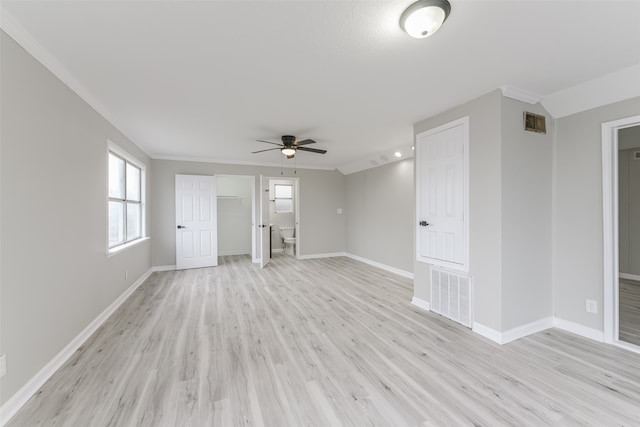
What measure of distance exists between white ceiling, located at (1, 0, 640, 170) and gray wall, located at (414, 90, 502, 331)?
209 mm

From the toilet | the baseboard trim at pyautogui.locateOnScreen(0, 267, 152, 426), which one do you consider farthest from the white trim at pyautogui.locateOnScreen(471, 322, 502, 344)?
the toilet

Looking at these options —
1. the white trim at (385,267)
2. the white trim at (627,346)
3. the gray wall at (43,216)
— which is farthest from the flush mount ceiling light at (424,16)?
the white trim at (385,267)

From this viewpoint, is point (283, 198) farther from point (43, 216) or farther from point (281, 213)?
point (43, 216)

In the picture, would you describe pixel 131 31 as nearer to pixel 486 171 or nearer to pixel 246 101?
pixel 246 101

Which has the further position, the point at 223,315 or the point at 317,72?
the point at 223,315

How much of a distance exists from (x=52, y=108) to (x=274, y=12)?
1991 millimetres

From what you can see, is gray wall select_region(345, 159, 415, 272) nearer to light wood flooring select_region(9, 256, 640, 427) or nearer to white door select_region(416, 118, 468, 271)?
white door select_region(416, 118, 468, 271)

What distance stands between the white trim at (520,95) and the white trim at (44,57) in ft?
12.5

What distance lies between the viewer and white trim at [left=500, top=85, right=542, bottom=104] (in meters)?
2.51

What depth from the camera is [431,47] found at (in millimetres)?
1883

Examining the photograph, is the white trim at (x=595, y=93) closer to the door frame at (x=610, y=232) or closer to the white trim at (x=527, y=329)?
the door frame at (x=610, y=232)

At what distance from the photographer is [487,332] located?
2635 millimetres

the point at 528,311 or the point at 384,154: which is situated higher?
the point at 384,154

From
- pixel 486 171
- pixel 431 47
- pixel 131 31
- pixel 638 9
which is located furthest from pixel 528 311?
pixel 131 31
